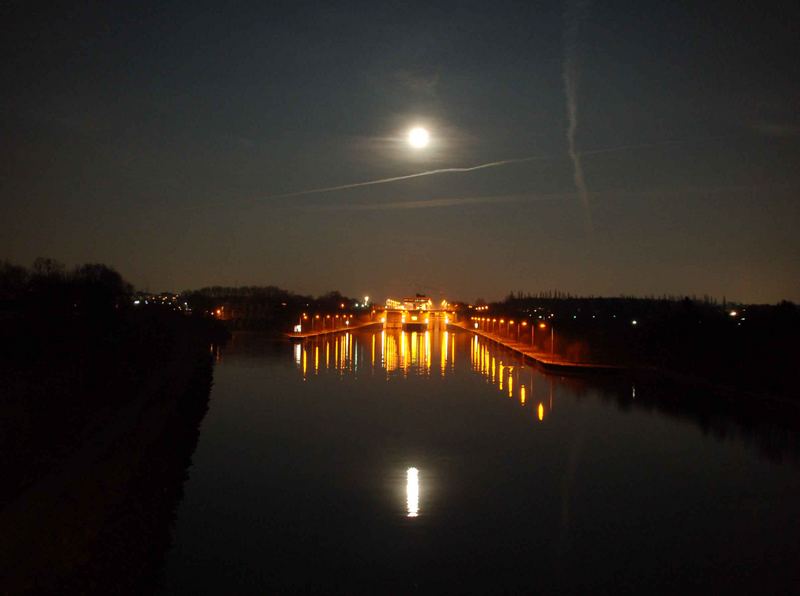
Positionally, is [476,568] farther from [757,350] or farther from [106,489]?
[757,350]

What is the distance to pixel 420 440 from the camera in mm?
16500

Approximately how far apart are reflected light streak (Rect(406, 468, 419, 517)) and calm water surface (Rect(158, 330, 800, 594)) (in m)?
0.04

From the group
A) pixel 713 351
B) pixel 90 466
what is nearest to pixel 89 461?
pixel 90 466

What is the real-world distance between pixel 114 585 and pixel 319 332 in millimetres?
58522

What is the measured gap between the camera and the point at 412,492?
12.0 meters

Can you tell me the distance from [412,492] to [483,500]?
1177 mm

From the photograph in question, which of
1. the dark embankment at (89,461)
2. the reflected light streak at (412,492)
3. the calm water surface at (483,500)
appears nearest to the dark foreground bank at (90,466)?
the dark embankment at (89,461)

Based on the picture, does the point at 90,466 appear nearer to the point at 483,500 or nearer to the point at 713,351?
the point at 483,500

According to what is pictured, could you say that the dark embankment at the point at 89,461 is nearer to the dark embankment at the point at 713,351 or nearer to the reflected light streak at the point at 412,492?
the reflected light streak at the point at 412,492

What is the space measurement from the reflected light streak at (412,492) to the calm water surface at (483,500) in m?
0.04

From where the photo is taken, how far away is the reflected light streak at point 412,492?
10875mm

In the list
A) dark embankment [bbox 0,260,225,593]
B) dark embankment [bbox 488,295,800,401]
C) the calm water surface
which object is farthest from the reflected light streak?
dark embankment [bbox 488,295,800,401]

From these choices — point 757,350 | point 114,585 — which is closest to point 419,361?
point 757,350

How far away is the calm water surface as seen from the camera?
8.45 m
